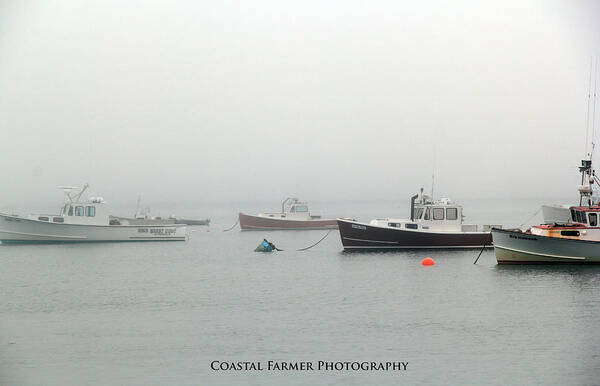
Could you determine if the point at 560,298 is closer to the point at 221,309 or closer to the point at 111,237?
the point at 221,309

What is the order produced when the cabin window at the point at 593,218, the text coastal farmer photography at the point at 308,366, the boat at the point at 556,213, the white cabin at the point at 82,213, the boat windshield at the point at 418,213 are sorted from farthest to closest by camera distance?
the boat at the point at 556,213
the white cabin at the point at 82,213
the boat windshield at the point at 418,213
the cabin window at the point at 593,218
the text coastal farmer photography at the point at 308,366

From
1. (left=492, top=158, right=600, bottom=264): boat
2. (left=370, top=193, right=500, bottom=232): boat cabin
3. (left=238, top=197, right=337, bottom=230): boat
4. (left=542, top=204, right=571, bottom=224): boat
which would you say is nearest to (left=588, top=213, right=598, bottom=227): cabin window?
(left=492, top=158, right=600, bottom=264): boat

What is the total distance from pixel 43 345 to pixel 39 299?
10.4 meters

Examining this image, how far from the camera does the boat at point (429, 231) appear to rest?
52.4m

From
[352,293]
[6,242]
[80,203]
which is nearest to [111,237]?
[80,203]

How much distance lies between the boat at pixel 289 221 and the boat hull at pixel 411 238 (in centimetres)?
3671

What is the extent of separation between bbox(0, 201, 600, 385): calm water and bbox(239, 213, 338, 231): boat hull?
140ft

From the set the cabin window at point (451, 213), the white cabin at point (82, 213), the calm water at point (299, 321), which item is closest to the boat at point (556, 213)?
the cabin window at point (451, 213)

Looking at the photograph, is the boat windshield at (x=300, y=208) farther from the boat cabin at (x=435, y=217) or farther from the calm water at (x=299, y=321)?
the calm water at (x=299, y=321)

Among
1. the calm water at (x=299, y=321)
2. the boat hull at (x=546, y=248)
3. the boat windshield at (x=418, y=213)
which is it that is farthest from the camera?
the boat windshield at (x=418, y=213)

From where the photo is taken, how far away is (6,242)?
211ft

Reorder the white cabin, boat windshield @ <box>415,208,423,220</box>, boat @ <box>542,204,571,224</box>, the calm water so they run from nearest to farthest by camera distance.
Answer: the calm water → boat windshield @ <box>415,208,423,220</box> → the white cabin → boat @ <box>542,204,571,224</box>

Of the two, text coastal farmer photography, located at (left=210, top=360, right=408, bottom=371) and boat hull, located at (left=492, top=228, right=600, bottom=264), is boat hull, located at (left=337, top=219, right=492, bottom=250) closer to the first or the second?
boat hull, located at (left=492, top=228, right=600, bottom=264)

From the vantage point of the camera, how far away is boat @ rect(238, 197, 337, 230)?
91562 millimetres
